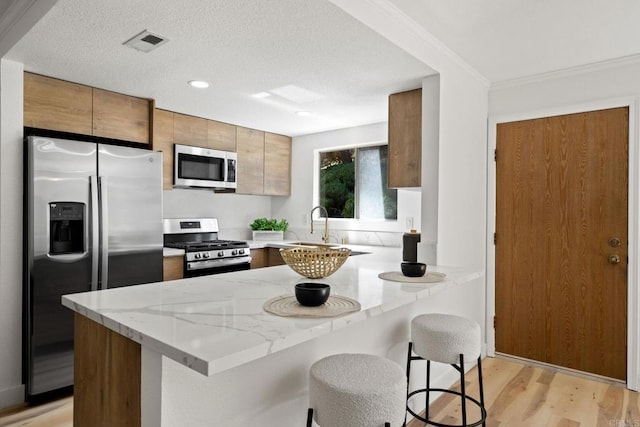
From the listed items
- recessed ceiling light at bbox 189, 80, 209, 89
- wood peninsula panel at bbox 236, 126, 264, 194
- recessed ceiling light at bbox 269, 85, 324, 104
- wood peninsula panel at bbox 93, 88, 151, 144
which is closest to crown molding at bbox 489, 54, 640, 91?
recessed ceiling light at bbox 269, 85, 324, 104

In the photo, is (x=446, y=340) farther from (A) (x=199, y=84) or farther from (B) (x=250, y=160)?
(B) (x=250, y=160)

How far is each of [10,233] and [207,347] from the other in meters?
2.36

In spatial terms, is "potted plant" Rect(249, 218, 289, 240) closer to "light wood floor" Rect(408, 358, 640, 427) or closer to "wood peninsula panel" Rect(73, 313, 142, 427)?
"light wood floor" Rect(408, 358, 640, 427)

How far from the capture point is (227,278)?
6.32 ft

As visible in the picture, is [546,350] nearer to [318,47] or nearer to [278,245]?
[278,245]

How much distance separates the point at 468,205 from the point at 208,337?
8.47 ft

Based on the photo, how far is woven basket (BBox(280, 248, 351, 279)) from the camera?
5.90ft

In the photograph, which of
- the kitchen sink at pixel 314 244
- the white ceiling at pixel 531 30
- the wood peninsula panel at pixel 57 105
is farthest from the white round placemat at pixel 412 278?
the wood peninsula panel at pixel 57 105

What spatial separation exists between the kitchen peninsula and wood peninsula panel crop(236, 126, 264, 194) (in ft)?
8.62

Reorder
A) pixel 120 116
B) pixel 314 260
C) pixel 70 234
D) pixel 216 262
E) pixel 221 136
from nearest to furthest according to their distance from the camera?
pixel 314 260, pixel 70 234, pixel 120 116, pixel 216 262, pixel 221 136

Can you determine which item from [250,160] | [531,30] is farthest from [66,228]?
[531,30]

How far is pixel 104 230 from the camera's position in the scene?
2842 millimetres

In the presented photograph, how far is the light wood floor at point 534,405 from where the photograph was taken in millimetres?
2371

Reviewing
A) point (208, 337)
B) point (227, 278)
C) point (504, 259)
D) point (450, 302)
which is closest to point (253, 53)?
point (227, 278)
